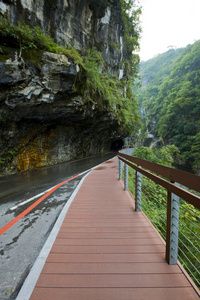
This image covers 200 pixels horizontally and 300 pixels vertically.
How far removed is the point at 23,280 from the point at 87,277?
2.66 ft

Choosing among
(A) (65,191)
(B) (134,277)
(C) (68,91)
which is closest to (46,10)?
(C) (68,91)

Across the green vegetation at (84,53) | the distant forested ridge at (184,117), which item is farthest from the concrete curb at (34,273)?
the distant forested ridge at (184,117)

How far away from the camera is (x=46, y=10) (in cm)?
1102

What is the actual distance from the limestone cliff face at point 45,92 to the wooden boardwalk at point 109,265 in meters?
7.90

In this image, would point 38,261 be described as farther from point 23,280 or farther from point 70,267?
point 70,267

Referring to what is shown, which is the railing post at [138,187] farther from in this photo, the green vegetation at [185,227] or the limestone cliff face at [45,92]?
the limestone cliff face at [45,92]

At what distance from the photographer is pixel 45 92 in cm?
948

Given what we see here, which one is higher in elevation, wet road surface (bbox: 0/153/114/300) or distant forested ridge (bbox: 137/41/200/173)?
distant forested ridge (bbox: 137/41/200/173)

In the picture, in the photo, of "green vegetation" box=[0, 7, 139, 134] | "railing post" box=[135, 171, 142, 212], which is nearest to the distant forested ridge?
"green vegetation" box=[0, 7, 139, 134]

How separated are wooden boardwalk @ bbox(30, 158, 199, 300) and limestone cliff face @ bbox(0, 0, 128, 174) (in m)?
7.90

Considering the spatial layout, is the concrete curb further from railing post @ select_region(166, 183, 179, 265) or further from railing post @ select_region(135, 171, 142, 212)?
railing post @ select_region(135, 171, 142, 212)

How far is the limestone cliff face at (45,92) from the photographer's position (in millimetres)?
8508

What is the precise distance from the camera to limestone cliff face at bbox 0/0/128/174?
27.9ft

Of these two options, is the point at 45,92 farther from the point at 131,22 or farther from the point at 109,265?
the point at 131,22
